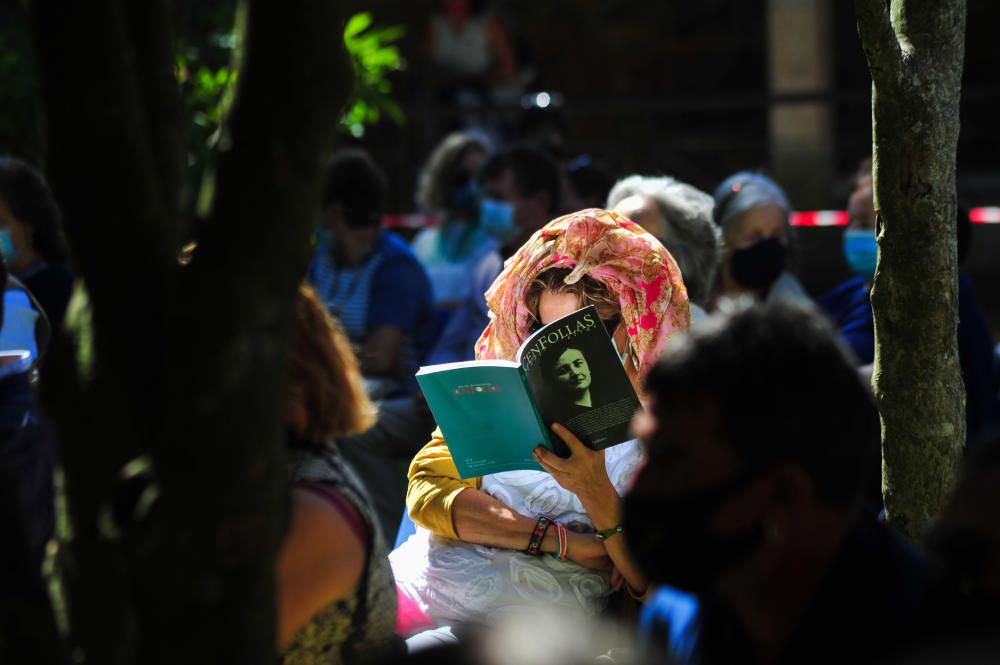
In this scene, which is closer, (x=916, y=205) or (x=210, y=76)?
(x=916, y=205)

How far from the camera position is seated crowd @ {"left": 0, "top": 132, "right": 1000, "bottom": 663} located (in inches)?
80.8

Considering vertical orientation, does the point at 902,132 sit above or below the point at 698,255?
above

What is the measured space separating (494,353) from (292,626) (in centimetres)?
144

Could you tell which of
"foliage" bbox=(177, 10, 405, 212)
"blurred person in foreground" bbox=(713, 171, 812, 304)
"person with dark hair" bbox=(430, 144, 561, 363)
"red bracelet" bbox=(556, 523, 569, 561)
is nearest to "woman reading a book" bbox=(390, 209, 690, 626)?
"red bracelet" bbox=(556, 523, 569, 561)

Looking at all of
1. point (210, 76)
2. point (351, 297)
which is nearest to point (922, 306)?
point (351, 297)

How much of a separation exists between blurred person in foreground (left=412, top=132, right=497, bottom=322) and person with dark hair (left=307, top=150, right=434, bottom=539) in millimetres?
613

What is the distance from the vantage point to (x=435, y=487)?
345 centimetres

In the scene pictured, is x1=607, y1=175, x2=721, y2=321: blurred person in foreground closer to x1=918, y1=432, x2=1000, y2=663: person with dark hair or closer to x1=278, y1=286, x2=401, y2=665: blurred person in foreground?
x1=278, y1=286, x2=401, y2=665: blurred person in foreground

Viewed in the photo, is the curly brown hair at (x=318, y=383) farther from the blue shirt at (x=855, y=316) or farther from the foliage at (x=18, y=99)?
the foliage at (x=18, y=99)

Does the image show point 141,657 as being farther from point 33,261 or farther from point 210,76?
point 210,76

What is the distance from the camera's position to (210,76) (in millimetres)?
7047

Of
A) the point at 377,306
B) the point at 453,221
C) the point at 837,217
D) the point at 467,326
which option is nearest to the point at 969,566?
the point at 467,326

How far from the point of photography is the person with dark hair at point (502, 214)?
19.9 feet

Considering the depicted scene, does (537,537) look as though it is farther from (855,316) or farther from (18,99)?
(18,99)
